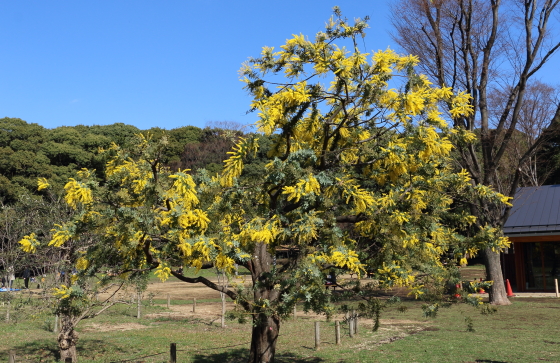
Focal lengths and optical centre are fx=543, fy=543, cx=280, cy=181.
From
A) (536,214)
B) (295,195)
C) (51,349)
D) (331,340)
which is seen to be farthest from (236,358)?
(536,214)

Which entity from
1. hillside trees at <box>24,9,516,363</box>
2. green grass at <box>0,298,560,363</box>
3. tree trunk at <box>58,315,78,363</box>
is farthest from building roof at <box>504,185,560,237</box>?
tree trunk at <box>58,315,78,363</box>

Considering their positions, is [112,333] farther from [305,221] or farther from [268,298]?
[305,221]

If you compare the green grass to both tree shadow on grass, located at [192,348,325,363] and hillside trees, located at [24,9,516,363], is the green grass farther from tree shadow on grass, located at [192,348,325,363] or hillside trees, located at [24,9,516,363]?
hillside trees, located at [24,9,516,363]

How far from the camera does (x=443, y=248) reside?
9.94 m

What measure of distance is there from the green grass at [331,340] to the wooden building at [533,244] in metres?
6.09

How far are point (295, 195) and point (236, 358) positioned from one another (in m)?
6.85

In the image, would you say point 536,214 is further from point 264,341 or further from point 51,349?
point 51,349

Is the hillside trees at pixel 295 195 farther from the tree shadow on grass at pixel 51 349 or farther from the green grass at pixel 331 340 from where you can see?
the tree shadow on grass at pixel 51 349

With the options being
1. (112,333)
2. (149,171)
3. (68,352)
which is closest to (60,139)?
(112,333)

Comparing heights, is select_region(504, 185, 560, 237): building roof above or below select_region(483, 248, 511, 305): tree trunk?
above

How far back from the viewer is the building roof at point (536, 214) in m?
24.7

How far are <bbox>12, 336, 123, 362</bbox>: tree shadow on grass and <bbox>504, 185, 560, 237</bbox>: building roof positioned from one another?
1817 cm

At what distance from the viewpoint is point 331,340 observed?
14758 mm

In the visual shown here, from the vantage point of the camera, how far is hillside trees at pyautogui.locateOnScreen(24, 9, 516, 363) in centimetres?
725
